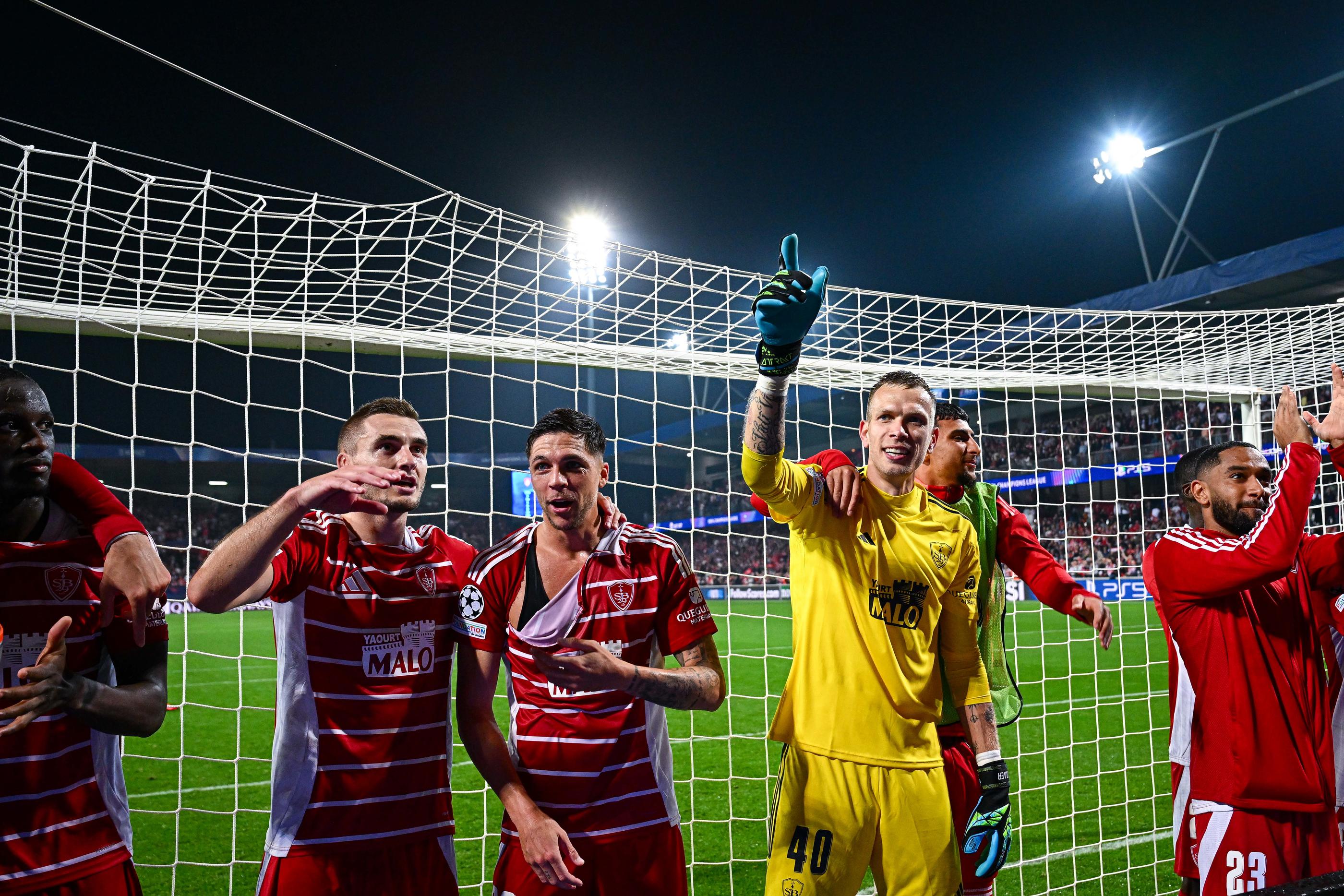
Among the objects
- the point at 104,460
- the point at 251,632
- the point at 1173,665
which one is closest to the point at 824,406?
the point at 251,632

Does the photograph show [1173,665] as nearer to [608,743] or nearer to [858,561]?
[858,561]

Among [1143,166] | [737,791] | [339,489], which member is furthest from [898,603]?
[1143,166]

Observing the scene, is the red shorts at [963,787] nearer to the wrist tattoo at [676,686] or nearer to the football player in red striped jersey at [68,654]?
the wrist tattoo at [676,686]

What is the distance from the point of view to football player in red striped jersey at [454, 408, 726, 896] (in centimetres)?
233

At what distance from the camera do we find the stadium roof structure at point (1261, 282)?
16.6 metres

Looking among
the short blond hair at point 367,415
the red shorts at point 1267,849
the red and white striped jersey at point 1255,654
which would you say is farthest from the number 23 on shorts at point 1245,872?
→ the short blond hair at point 367,415

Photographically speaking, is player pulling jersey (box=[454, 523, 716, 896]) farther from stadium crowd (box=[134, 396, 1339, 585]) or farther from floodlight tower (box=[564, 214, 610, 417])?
stadium crowd (box=[134, 396, 1339, 585])

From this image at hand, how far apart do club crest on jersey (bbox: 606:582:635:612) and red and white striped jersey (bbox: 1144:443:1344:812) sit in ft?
6.50

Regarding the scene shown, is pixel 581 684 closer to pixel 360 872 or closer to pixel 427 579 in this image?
pixel 427 579

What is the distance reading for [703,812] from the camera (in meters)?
6.11

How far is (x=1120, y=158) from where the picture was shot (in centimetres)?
2373

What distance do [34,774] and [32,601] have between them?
399 millimetres

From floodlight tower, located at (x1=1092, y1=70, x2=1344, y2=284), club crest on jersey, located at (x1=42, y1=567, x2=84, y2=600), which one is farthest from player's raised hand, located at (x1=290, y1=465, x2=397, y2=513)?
floodlight tower, located at (x1=1092, y1=70, x2=1344, y2=284)

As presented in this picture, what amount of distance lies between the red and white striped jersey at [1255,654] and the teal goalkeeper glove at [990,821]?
2.39ft
